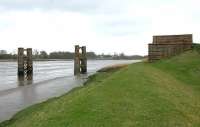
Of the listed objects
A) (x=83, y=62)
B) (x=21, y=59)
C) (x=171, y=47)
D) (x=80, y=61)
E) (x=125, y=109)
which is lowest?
(x=125, y=109)

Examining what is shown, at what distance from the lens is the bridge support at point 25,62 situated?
169 ft

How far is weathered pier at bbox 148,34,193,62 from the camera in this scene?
30141mm

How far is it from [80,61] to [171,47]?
26.4m

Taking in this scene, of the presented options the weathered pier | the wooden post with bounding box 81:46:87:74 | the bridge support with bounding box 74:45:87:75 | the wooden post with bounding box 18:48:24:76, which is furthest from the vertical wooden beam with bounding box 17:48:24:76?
the weathered pier

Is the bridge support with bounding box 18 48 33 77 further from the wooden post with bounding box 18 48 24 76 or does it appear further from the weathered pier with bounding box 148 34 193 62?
the weathered pier with bounding box 148 34 193 62

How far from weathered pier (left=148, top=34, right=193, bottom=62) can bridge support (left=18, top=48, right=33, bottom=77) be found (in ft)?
78.6

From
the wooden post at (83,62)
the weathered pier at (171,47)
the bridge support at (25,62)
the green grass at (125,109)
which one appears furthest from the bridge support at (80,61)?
the green grass at (125,109)

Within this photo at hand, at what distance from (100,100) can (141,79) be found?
5082 mm

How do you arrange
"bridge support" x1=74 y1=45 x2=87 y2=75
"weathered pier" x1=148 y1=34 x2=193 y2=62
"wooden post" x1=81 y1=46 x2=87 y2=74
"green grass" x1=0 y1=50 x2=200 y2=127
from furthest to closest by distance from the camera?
1. "wooden post" x1=81 y1=46 x2=87 y2=74
2. "bridge support" x1=74 y1=45 x2=87 y2=75
3. "weathered pier" x1=148 y1=34 x2=193 y2=62
4. "green grass" x1=0 y1=50 x2=200 y2=127

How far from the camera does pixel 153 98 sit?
1158 cm

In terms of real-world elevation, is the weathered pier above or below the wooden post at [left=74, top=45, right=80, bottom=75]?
above

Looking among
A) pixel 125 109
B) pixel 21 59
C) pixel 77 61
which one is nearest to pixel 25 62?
pixel 21 59

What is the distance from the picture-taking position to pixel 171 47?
30625 millimetres

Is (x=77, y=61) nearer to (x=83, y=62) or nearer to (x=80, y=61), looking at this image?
(x=83, y=62)
